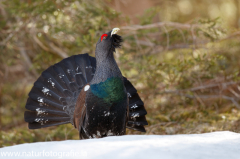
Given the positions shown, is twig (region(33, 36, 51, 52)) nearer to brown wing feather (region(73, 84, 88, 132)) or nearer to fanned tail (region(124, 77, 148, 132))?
brown wing feather (region(73, 84, 88, 132))

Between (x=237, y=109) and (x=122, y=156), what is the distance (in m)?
3.39

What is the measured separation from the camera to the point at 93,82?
131 inches

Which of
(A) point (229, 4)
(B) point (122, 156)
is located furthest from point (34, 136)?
(A) point (229, 4)

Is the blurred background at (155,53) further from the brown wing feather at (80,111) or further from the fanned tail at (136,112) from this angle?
the brown wing feather at (80,111)

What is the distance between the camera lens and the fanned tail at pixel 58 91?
159 inches

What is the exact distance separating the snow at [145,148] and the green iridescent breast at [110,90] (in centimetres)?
89

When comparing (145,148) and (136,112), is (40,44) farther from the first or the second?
(145,148)

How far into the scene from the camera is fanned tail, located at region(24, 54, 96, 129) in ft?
13.2

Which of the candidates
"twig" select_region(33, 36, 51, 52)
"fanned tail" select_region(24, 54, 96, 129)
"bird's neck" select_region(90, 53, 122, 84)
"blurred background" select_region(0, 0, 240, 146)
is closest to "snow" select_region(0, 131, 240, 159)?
"bird's neck" select_region(90, 53, 122, 84)

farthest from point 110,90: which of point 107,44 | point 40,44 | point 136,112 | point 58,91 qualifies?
point 40,44

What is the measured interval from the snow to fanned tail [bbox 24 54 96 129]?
5.78ft

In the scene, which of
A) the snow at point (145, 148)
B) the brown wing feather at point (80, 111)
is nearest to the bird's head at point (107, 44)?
the brown wing feather at point (80, 111)

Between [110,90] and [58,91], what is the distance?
1236 mm

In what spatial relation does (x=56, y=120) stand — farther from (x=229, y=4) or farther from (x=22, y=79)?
(x=229, y=4)
